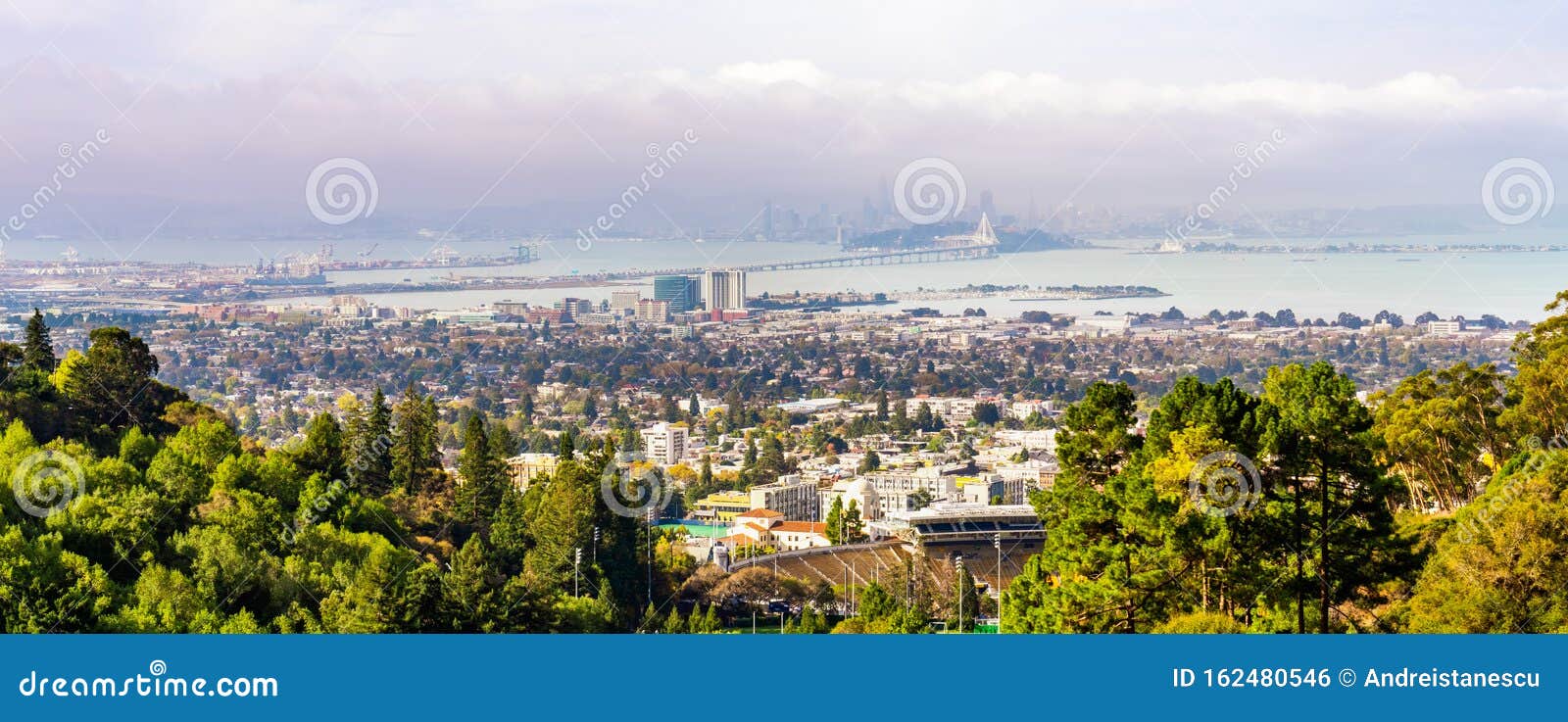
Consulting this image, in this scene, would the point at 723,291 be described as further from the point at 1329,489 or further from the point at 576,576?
the point at 1329,489

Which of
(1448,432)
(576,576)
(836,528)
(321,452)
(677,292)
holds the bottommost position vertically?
(836,528)

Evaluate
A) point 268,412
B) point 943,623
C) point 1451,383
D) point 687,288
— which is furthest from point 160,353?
point 1451,383

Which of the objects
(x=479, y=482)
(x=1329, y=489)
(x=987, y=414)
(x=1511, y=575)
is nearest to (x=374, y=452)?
(x=479, y=482)

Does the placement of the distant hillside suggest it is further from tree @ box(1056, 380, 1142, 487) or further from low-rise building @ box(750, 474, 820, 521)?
tree @ box(1056, 380, 1142, 487)

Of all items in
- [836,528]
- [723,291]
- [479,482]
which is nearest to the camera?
[479,482]

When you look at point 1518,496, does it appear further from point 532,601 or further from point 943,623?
point 943,623

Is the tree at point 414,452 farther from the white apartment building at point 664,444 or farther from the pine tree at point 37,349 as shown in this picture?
the white apartment building at point 664,444
